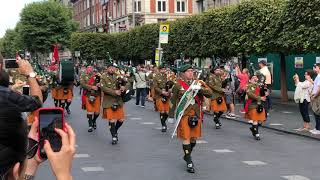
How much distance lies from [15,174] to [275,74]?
27.5 meters

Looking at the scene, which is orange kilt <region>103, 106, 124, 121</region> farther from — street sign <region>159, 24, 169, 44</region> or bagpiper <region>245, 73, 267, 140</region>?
street sign <region>159, 24, 169, 44</region>

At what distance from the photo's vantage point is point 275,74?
2978 centimetres

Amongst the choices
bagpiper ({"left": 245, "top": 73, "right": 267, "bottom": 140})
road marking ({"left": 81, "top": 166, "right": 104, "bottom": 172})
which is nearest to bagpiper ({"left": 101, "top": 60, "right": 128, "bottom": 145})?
bagpiper ({"left": 245, "top": 73, "right": 267, "bottom": 140})

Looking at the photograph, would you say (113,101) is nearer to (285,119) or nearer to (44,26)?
(285,119)

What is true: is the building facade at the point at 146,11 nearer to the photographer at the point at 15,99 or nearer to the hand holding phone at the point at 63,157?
the photographer at the point at 15,99

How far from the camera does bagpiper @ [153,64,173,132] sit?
50.2 ft

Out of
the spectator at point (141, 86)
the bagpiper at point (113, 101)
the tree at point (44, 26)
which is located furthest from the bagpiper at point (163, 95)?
the tree at point (44, 26)

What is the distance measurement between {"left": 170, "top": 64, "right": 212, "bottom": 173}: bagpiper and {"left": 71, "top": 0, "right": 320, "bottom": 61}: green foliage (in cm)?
1025

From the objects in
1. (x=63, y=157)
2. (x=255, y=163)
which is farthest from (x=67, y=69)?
(x=63, y=157)

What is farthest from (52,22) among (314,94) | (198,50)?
(314,94)

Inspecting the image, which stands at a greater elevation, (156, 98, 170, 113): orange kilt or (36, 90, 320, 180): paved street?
(156, 98, 170, 113): orange kilt

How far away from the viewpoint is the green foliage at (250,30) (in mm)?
20406

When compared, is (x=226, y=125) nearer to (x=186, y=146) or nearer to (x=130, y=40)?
(x=186, y=146)

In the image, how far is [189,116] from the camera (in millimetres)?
9977
